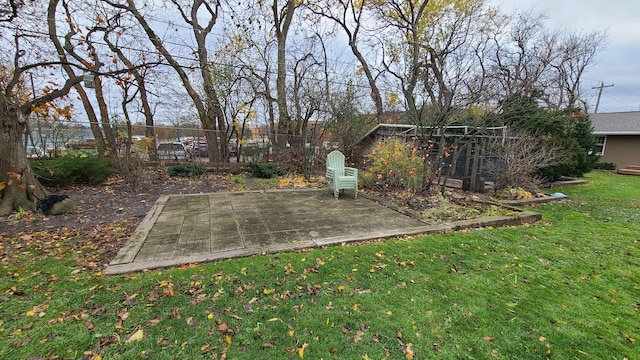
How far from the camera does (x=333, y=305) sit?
202 cm

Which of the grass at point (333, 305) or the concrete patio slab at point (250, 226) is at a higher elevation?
the concrete patio slab at point (250, 226)

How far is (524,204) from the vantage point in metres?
5.44

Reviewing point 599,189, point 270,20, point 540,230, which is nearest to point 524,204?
point 540,230

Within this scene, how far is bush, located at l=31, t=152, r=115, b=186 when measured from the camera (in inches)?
210

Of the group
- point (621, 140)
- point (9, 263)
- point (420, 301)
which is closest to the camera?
point (420, 301)

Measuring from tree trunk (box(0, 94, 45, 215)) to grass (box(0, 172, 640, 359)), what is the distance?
155cm

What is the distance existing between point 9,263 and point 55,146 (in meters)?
5.93

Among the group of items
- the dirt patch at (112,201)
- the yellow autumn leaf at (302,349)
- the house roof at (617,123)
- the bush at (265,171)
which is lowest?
the yellow autumn leaf at (302,349)

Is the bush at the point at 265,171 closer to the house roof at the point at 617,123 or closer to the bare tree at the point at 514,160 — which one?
the bare tree at the point at 514,160

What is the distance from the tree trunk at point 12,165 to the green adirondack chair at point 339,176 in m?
5.05

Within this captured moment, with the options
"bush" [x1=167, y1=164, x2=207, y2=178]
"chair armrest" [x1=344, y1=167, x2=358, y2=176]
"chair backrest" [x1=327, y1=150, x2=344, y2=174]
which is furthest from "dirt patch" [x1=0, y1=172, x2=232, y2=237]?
"chair armrest" [x1=344, y1=167, x2=358, y2=176]

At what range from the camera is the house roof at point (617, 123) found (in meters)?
14.2

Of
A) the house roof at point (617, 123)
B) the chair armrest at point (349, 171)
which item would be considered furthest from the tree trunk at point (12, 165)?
the house roof at point (617, 123)

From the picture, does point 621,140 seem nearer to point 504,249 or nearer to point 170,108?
point 504,249
